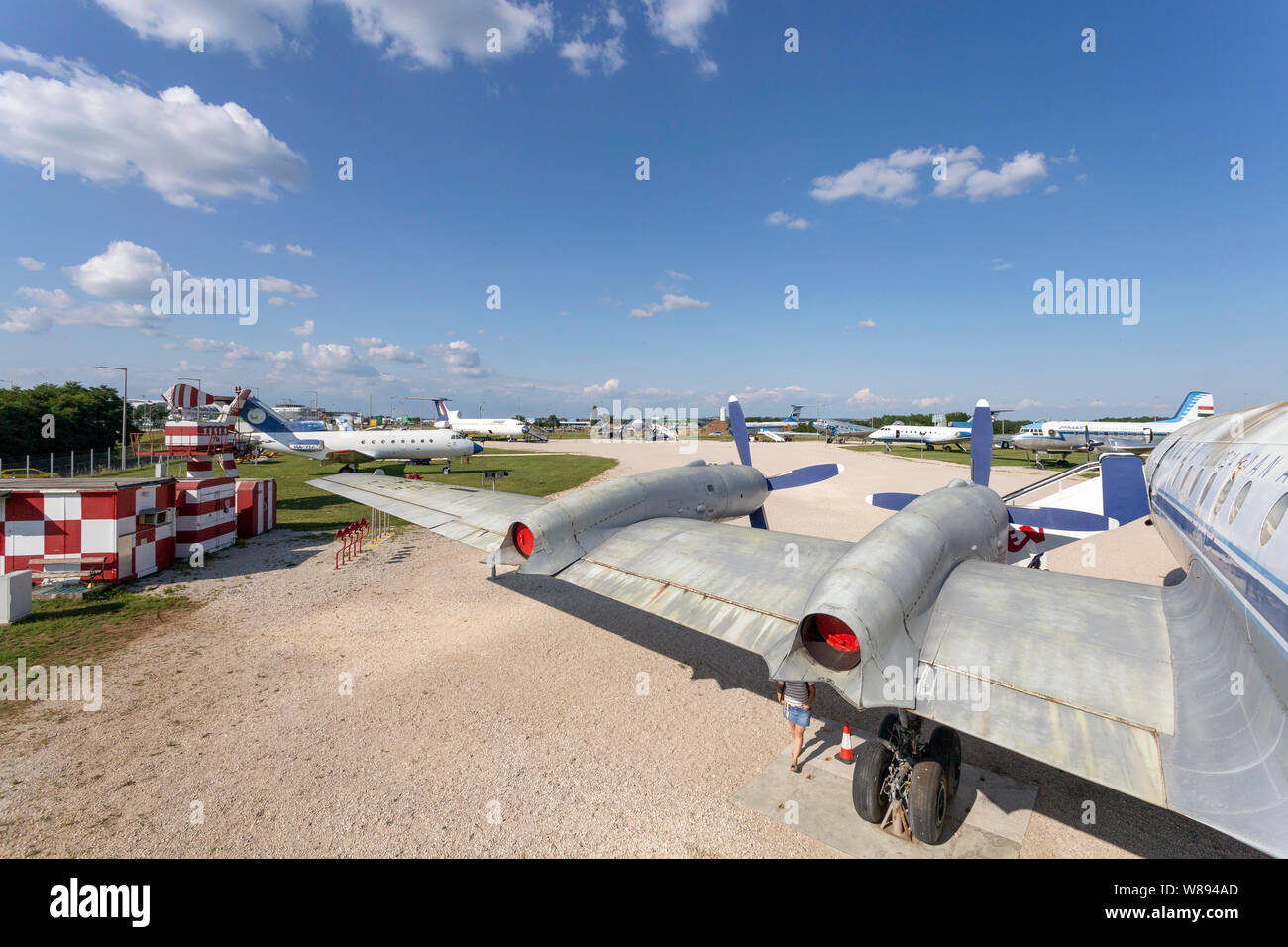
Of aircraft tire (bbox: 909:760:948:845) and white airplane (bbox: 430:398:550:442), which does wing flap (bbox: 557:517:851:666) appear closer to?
aircraft tire (bbox: 909:760:948:845)

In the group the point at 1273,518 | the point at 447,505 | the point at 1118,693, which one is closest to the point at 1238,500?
the point at 1273,518

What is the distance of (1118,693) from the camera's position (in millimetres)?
3807

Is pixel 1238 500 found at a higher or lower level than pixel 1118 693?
higher

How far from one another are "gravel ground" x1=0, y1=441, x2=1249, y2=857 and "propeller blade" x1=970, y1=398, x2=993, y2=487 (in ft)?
17.6

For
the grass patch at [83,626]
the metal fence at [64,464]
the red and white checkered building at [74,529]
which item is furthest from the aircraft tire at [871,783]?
the metal fence at [64,464]

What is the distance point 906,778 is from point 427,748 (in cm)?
551

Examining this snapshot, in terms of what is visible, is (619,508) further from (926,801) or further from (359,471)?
(359,471)

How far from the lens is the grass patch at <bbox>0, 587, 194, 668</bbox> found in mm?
8820

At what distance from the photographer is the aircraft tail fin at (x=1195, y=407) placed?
47.3 meters

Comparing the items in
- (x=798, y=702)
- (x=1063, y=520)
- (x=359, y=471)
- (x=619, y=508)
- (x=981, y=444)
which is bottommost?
(x=798, y=702)

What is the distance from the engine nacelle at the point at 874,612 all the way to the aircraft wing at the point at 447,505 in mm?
5185

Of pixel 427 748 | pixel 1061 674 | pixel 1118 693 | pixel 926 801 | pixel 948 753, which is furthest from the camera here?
pixel 427 748
